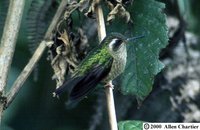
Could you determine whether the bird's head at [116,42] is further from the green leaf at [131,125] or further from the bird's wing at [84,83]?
Result: the green leaf at [131,125]

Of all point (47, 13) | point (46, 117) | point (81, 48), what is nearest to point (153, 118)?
point (46, 117)

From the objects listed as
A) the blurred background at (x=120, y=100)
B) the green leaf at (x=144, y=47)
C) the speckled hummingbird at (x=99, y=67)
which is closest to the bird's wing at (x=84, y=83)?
the speckled hummingbird at (x=99, y=67)

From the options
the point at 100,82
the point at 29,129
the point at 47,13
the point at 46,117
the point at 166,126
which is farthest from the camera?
the point at 46,117

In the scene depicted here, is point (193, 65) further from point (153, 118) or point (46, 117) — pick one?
point (46, 117)

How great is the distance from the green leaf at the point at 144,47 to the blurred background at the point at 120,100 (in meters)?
0.79

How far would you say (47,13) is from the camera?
2.29m

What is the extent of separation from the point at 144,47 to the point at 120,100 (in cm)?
89

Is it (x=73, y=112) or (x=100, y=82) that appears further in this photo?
(x=73, y=112)

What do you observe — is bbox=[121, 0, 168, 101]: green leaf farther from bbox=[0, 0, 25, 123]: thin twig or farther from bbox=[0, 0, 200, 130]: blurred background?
bbox=[0, 0, 200, 130]: blurred background

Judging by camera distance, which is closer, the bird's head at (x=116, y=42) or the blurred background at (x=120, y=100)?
the bird's head at (x=116, y=42)

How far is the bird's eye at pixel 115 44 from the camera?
1.73 m

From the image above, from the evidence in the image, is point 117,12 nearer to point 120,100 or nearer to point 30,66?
point 30,66

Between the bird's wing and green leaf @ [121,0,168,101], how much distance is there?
0.12 m

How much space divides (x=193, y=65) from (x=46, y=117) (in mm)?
720
